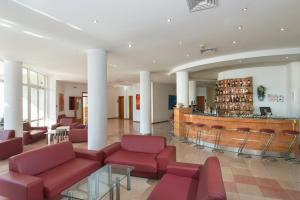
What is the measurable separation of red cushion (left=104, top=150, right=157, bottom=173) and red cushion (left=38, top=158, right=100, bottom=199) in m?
0.39

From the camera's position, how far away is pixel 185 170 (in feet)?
9.96

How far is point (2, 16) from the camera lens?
3.40m

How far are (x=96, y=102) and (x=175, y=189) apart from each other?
3.53 metres

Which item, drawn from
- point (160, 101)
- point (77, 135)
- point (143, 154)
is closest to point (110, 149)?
point (143, 154)

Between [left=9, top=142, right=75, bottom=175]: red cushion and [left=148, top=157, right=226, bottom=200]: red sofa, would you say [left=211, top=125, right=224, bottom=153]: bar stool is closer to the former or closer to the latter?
[left=148, top=157, right=226, bottom=200]: red sofa

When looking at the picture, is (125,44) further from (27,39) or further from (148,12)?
(27,39)

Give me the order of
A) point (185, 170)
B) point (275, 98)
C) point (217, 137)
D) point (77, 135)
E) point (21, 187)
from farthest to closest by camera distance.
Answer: point (275, 98)
point (77, 135)
point (217, 137)
point (185, 170)
point (21, 187)

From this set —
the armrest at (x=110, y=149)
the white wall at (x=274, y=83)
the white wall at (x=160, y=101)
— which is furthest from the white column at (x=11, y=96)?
the white wall at (x=274, y=83)

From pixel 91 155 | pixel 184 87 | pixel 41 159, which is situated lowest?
pixel 91 155

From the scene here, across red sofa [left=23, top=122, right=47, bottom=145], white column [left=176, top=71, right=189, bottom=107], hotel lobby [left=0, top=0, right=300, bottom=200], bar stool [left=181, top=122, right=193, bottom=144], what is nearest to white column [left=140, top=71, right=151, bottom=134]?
hotel lobby [left=0, top=0, right=300, bottom=200]

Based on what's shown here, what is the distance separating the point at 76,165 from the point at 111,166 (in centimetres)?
68

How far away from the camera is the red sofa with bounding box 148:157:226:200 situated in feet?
5.85

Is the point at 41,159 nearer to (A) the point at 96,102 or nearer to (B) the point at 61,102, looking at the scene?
(A) the point at 96,102

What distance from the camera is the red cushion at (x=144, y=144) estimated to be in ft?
14.4
